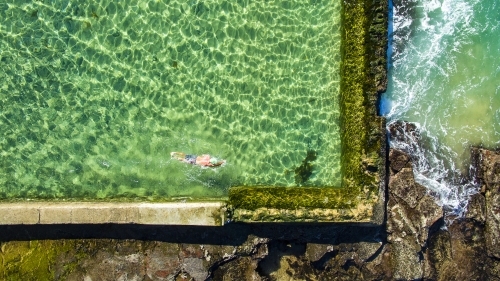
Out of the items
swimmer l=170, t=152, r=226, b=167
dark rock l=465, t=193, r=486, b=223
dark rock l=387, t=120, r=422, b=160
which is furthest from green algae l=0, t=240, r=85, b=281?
dark rock l=465, t=193, r=486, b=223

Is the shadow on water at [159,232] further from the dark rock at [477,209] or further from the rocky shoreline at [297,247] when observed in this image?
the dark rock at [477,209]

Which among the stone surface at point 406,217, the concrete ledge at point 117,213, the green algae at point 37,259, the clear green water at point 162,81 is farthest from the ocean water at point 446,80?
the green algae at point 37,259

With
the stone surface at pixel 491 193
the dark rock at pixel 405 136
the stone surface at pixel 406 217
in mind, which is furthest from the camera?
the dark rock at pixel 405 136

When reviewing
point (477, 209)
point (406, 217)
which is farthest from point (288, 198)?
point (477, 209)

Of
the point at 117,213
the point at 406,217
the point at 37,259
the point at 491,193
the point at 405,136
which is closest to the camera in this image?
the point at 117,213

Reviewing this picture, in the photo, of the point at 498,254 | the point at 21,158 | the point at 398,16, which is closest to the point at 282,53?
the point at 398,16

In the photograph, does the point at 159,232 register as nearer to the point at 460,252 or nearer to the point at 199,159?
the point at 199,159

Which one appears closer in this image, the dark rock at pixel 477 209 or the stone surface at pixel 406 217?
the stone surface at pixel 406 217
